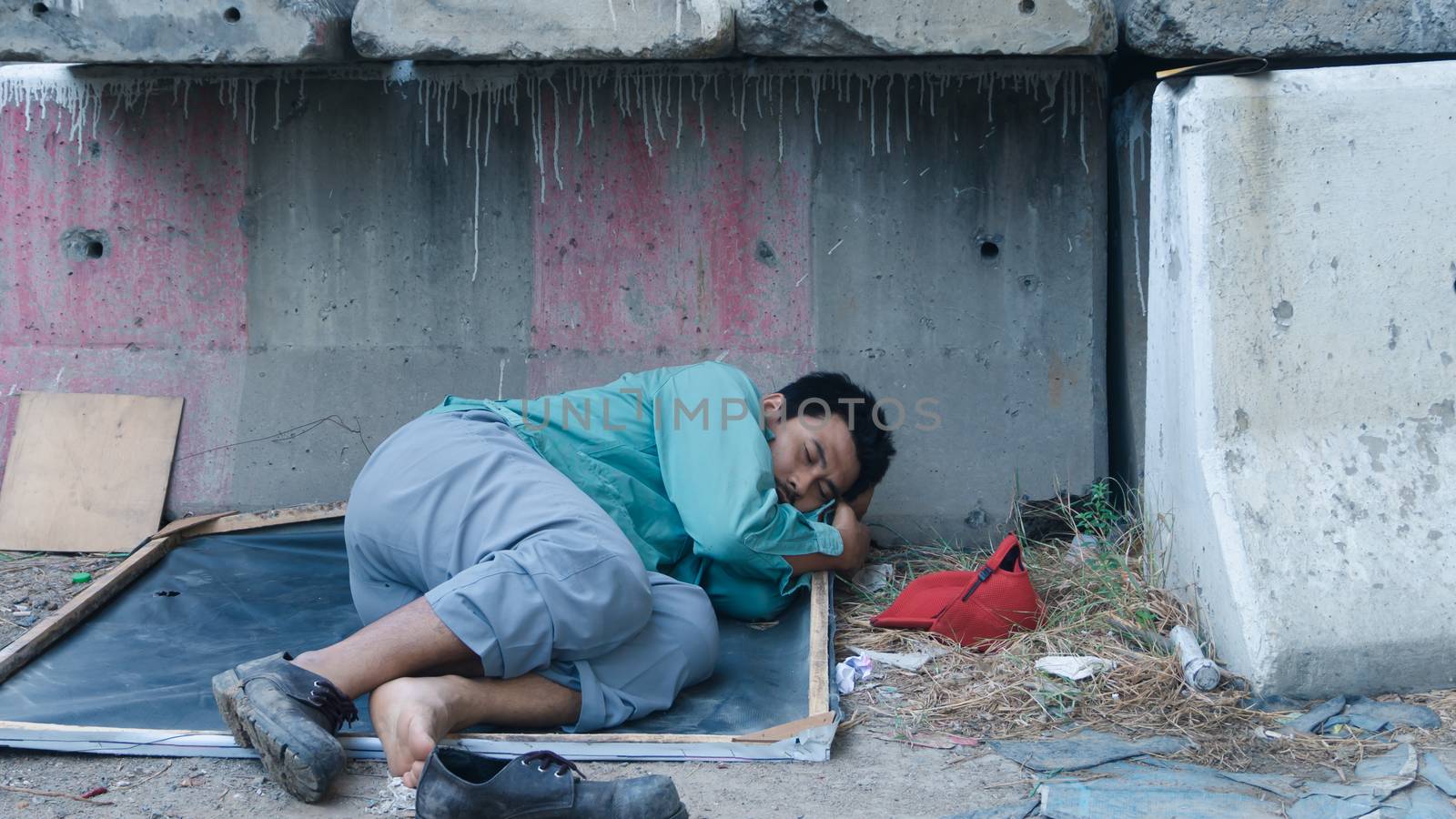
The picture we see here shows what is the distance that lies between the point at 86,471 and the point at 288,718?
7.76 feet

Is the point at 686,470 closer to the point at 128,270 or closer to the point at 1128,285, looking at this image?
the point at 1128,285

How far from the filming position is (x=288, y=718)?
2.11 meters

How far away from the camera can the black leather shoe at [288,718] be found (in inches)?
82.0

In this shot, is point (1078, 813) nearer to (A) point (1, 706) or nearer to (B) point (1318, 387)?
(B) point (1318, 387)

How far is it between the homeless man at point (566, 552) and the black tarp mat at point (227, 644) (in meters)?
0.12

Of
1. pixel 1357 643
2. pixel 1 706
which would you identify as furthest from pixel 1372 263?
pixel 1 706

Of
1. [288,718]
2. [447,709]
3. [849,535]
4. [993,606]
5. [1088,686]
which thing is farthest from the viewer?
[849,535]

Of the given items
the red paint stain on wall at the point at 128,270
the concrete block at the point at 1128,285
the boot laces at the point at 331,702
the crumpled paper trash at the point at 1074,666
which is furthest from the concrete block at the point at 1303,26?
the red paint stain on wall at the point at 128,270

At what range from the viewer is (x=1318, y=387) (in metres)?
2.76

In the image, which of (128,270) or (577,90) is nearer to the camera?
(577,90)

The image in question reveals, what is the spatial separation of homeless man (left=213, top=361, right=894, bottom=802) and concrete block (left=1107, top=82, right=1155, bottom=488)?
1095 mm

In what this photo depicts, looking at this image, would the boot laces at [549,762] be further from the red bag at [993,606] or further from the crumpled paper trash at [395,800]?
the red bag at [993,606]

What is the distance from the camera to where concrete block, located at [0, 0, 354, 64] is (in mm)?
3273

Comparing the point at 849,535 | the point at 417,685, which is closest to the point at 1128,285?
the point at 849,535
